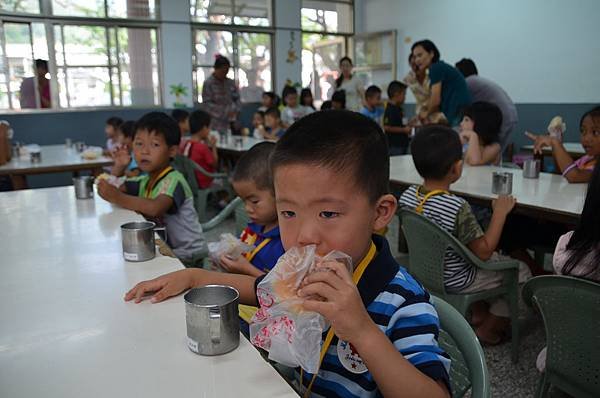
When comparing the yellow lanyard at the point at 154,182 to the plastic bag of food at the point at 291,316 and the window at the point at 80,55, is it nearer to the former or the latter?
the plastic bag of food at the point at 291,316

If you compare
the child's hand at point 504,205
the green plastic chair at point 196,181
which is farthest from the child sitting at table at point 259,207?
the green plastic chair at point 196,181

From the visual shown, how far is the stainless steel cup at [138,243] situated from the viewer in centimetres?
143

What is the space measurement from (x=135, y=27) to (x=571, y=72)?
6.89 metres

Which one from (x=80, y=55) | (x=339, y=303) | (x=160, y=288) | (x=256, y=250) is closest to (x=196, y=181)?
(x=256, y=250)

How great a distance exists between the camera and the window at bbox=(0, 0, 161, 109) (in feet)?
24.8

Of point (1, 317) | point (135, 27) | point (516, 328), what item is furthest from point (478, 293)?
point (135, 27)

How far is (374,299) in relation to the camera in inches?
36.0

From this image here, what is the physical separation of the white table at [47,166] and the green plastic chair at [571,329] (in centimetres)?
365

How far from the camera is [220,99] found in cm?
700

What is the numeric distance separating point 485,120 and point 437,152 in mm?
1454

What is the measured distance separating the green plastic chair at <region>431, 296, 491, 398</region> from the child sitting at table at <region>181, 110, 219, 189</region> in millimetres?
3849

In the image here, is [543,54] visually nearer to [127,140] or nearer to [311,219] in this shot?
[127,140]

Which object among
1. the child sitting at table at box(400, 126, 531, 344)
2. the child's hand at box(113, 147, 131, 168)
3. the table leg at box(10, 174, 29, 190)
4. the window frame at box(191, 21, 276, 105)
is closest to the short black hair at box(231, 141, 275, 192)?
the child sitting at table at box(400, 126, 531, 344)

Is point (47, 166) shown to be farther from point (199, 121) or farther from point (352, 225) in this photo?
point (352, 225)
